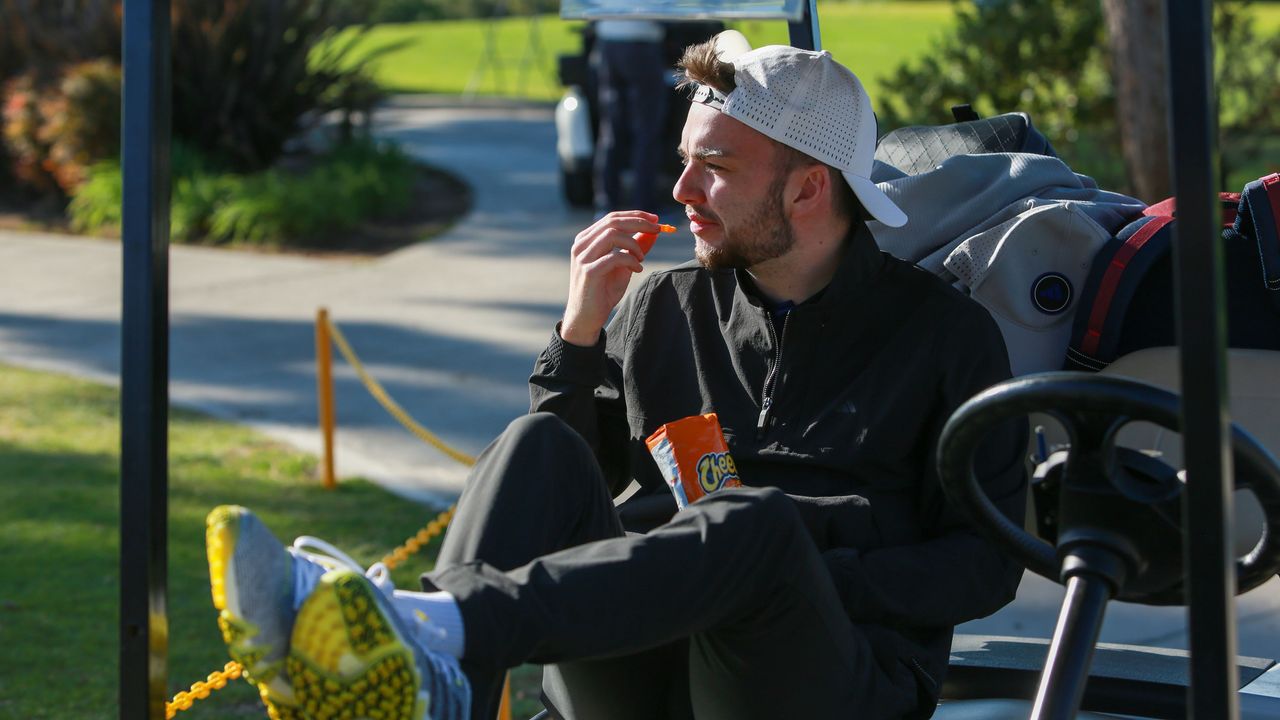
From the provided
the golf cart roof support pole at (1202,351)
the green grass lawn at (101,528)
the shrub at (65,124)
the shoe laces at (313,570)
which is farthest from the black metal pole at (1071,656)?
the shrub at (65,124)

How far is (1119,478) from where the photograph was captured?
193 centimetres

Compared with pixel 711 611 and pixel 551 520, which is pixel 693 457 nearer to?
pixel 551 520

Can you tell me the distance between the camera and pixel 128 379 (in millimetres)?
1905

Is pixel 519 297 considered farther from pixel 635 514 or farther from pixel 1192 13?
pixel 1192 13

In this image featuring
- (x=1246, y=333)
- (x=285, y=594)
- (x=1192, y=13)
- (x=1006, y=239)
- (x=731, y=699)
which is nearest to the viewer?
(x=1192, y=13)

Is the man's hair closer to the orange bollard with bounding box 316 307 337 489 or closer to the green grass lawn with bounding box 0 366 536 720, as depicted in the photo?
the green grass lawn with bounding box 0 366 536 720

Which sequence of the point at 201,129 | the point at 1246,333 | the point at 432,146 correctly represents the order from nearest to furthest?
1. the point at 1246,333
2. the point at 201,129
3. the point at 432,146

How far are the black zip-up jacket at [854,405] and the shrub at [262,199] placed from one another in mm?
7851

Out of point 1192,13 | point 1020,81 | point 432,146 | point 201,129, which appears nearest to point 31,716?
point 1192,13

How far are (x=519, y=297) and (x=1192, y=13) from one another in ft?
23.6

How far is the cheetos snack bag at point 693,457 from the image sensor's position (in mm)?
2490

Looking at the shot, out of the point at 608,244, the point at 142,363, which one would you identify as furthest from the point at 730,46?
the point at 142,363

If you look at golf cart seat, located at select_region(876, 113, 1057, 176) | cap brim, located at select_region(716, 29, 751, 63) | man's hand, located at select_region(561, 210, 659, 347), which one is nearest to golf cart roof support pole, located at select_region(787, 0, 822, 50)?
golf cart seat, located at select_region(876, 113, 1057, 176)

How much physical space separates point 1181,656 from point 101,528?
3678 mm
